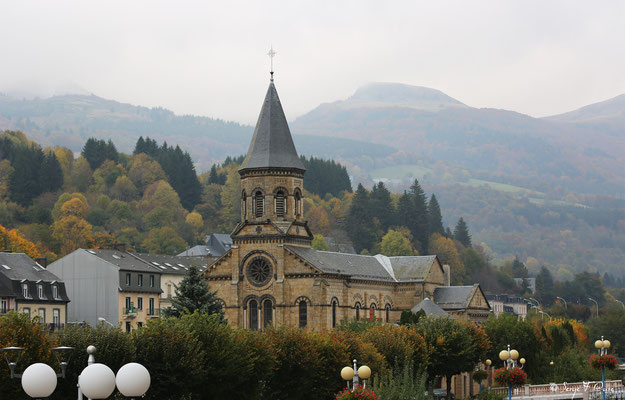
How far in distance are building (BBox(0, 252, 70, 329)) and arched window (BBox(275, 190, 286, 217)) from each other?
20.4 meters

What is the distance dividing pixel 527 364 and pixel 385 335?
27.2m

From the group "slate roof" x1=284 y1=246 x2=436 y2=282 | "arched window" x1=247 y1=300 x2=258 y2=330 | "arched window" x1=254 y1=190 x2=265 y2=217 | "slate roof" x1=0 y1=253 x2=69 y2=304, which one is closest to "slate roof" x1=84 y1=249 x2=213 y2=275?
"arched window" x1=247 y1=300 x2=258 y2=330

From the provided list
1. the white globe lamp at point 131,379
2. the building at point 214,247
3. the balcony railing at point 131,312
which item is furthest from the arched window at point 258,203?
the building at point 214,247

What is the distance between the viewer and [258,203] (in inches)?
3907

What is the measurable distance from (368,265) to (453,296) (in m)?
10.1

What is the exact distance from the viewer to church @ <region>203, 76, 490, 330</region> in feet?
318

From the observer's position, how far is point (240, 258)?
9975cm

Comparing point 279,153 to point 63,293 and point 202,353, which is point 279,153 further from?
point 202,353

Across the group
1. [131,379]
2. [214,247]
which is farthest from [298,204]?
[214,247]

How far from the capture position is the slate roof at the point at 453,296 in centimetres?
11250

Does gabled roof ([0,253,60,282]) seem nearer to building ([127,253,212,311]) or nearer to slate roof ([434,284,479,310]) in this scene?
building ([127,253,212,311])

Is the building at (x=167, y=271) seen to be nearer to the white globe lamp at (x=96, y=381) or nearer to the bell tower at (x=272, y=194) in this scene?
the bell tower at (x=272, y=194)

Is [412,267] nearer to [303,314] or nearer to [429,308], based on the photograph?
[429,308]

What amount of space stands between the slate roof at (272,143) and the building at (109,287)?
553 inches
